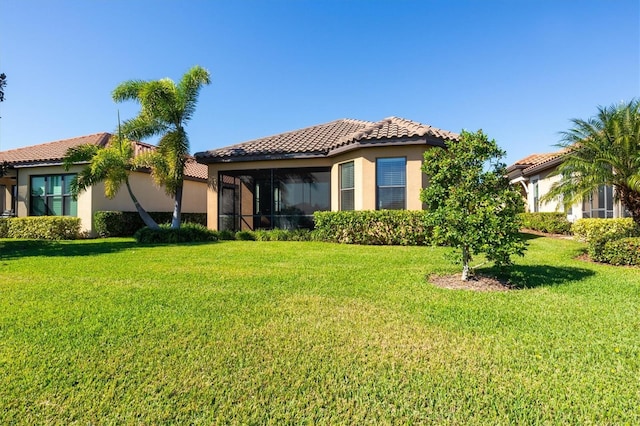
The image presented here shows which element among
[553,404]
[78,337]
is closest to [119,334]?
[78,337]

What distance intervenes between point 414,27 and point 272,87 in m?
7.19

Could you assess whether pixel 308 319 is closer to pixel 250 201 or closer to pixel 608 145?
pixel 608 145

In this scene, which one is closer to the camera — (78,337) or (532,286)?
(78,337)

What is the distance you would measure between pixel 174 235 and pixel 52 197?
29.8 feet

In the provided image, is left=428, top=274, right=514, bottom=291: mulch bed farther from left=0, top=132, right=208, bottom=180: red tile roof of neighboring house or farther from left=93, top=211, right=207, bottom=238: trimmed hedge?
left=93, top=211, right=207, bottom=238: trimmed hedge

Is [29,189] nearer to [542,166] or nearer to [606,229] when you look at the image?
[606,229]

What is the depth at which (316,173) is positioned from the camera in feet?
51.7

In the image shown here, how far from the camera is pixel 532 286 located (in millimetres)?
6000

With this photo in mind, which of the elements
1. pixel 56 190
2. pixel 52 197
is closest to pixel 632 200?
pixel 56 190

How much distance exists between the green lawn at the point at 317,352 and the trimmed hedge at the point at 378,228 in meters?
5.78

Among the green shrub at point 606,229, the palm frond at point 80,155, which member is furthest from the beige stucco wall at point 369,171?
the palm frond at point 80,155

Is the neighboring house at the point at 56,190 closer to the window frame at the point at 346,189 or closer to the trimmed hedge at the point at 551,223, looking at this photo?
the window frame at the point at 346,189

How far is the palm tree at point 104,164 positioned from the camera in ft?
47.4

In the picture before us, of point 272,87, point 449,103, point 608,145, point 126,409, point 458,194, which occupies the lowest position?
point 126,409
